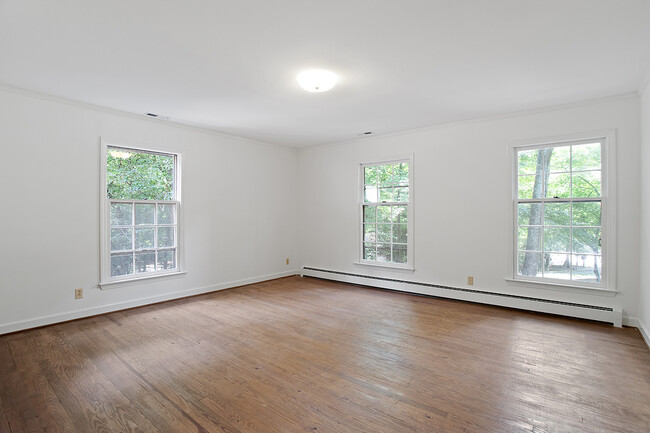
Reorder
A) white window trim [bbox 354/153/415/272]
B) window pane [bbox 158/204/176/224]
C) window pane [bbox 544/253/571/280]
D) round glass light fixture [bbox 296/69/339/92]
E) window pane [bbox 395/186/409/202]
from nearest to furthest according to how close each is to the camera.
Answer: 1. round glass light fixture [bbox 296/69/339/92]
2. window pane [bbox 544/253/571/280]
3. window pane [bbox 158/204/176/224]
4. white window trim [bbox 354/153/415/272]
5. window pane [bbox 395/186/409/202]

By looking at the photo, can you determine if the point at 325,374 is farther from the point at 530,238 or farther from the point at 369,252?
the point at 369,252

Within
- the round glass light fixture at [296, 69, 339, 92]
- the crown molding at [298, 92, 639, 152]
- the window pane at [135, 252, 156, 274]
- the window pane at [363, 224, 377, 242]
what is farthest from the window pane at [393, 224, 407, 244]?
the window pane at [135, 252, 156, 274]

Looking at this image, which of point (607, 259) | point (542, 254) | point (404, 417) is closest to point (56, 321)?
point (404, 417)

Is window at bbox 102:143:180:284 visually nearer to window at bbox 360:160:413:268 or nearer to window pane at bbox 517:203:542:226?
window at bbox 360:160:413:268

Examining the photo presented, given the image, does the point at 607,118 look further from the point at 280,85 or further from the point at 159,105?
the point at 159,105

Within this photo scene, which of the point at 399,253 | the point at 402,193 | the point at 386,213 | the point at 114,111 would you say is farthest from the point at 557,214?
the point at 114,111

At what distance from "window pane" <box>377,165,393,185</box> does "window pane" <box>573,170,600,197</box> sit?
2.40 m

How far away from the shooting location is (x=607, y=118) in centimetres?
367

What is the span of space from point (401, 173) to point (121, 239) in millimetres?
4047

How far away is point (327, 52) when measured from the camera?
104 inches

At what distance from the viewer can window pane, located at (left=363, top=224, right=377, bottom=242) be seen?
562 cm

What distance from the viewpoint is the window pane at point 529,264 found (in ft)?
13.5

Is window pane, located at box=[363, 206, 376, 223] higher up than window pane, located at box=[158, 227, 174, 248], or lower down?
higher up

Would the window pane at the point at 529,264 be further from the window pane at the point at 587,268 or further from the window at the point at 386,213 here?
the window at the point at 386,213
